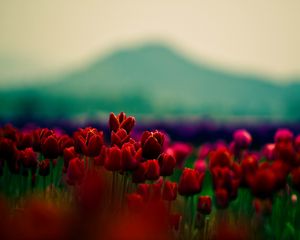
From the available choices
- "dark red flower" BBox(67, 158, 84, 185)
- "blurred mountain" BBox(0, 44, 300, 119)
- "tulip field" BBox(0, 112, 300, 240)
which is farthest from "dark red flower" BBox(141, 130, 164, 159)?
"blurred mountain" BBox(0, 44, 300, 119)

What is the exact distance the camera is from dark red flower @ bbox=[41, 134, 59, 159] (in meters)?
1.92

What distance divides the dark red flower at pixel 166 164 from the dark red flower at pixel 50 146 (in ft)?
1.34

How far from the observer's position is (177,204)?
103 inches

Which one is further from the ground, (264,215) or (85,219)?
(85,219)

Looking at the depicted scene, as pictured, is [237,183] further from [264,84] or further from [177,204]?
[264,84]

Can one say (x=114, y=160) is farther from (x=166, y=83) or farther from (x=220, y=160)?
(x=166, y=83)

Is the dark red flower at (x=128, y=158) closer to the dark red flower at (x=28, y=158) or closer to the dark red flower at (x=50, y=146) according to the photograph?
the dark red flower at (x=50, y=146)

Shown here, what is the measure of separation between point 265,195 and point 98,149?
2.00 feet

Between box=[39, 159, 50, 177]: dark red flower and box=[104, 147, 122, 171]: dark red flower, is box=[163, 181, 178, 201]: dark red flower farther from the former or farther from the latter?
box=[39, 159, 50, 177]: dark red flower

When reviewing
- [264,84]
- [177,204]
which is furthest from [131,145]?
[264,84]

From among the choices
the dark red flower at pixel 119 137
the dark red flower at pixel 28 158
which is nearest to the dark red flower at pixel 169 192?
the dark red flower at pixel 119 137

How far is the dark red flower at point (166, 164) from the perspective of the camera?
1.95 metres

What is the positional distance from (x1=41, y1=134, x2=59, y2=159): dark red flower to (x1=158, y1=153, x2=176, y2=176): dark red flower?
1.34ft

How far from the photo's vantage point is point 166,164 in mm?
1963
